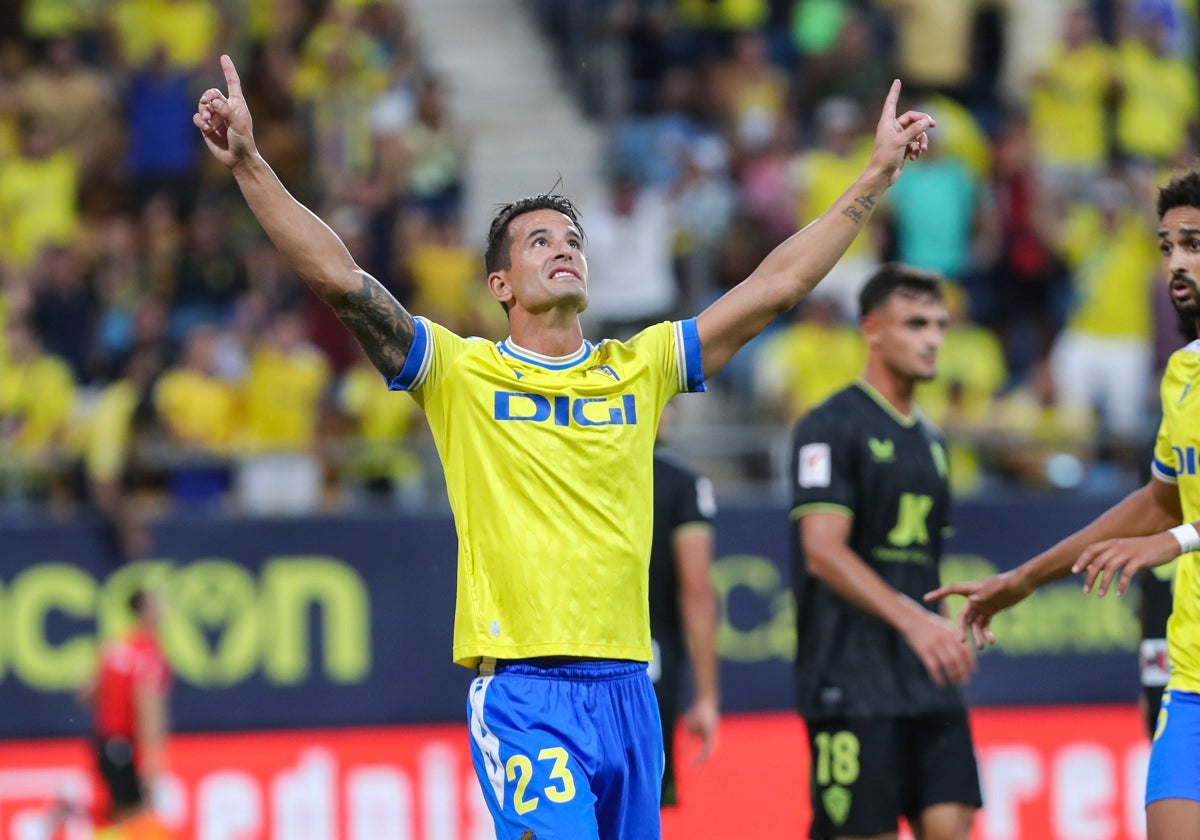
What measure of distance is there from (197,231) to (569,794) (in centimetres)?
1050

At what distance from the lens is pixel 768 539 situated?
523 inches

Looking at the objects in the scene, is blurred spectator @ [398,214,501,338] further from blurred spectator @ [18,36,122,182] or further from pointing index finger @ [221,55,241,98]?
pointing index finger @ [221,55,241,98]

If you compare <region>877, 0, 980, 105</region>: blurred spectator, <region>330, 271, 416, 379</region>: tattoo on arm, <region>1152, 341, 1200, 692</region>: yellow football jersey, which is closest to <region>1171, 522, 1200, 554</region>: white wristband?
<region>1152, 341, 1200, 692</region>: yellow football jersey

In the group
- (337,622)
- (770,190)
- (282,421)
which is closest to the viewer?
(337,622)

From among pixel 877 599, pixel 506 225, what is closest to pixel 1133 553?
pixel 877 599

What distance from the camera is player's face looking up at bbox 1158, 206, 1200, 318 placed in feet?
20.2

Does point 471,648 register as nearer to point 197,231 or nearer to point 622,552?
point 622,552

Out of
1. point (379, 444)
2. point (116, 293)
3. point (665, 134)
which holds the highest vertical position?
point (665, 134)

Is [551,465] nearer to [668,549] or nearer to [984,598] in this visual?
[984,598]

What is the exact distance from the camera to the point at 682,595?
870cm

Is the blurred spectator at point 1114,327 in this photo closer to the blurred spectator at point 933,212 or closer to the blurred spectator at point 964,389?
the blurred spectator at point 964,389

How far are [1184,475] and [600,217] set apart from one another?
903 centimetres

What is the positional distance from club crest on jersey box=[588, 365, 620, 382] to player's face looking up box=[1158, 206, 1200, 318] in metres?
1.80

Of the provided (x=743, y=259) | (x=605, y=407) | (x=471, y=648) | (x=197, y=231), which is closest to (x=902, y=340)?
(x=605, y=407)
